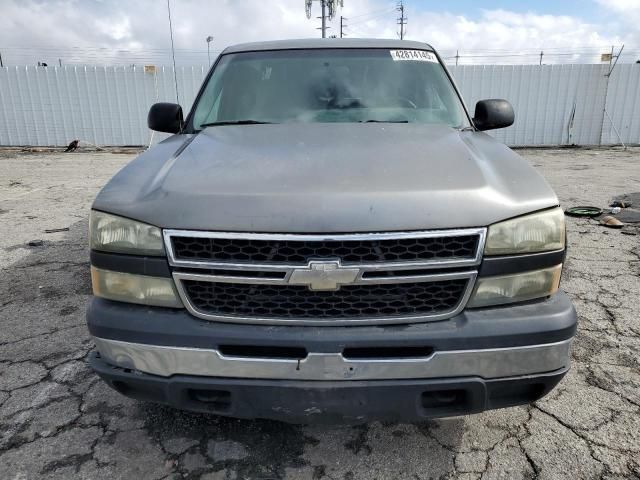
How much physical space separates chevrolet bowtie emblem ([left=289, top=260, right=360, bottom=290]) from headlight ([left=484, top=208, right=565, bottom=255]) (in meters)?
0.51

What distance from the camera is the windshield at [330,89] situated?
286cm

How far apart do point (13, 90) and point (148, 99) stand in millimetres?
4540

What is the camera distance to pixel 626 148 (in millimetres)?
14758

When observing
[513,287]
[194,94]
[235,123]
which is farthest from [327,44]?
[194,94]

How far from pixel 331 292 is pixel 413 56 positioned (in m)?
2.18

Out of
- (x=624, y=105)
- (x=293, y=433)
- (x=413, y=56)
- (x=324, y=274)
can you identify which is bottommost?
(x=293, y=433)

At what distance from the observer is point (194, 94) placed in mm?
14625

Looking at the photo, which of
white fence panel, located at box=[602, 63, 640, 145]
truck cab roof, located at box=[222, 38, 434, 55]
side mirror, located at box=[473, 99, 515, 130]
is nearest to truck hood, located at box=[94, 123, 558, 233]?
side mirror, located at box=[473, 99, 515, 130]

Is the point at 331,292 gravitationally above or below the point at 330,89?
below

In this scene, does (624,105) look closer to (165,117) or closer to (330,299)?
(165,117)

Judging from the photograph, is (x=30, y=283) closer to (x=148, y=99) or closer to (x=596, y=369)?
(x=596, y=369)

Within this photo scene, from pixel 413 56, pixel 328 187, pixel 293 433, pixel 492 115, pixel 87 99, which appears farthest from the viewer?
pixel 87 99

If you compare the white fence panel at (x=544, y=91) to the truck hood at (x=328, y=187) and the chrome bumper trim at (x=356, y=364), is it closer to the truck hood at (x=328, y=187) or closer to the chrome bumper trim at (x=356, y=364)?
the truck hood at (x=328, y=187)

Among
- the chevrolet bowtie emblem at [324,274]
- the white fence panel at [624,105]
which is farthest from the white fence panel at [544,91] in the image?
the chevrolet bowtie emblem at [324,274]
